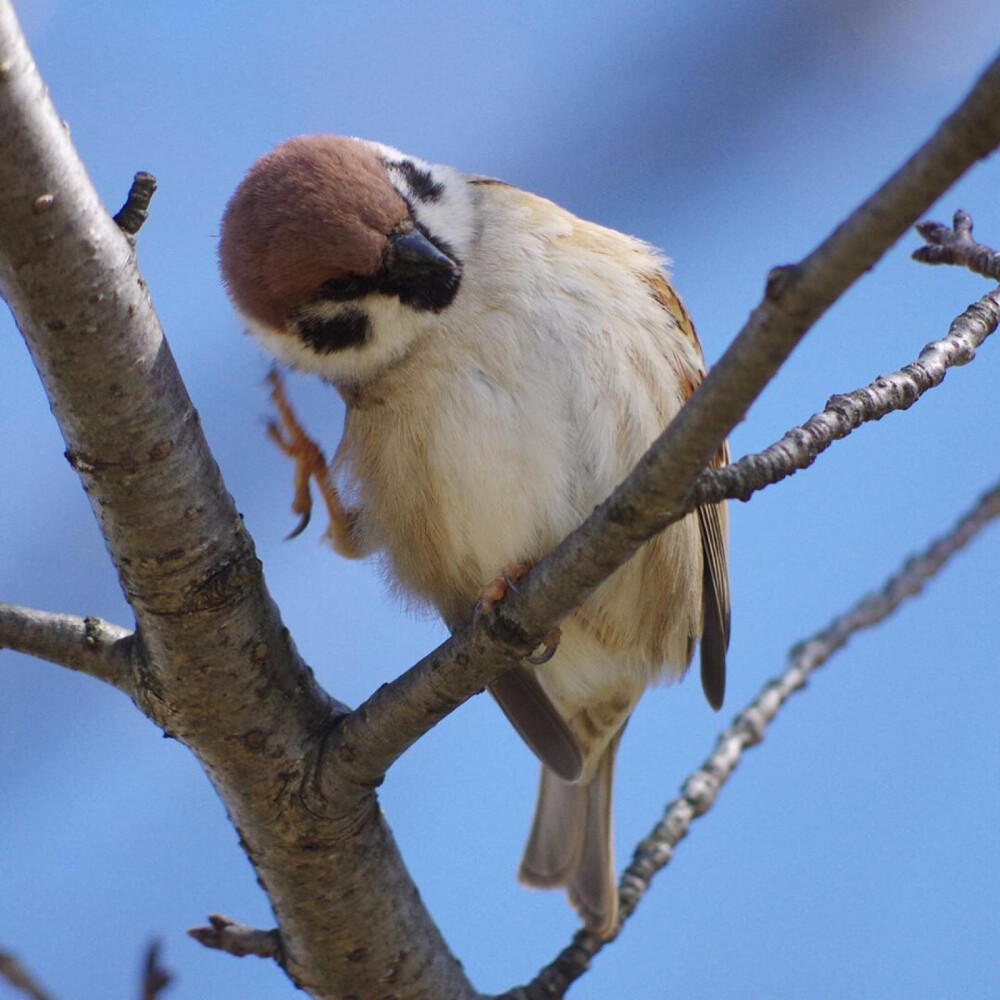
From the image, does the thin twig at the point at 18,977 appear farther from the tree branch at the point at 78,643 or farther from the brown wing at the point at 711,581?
the brown wing at the point at 711,581

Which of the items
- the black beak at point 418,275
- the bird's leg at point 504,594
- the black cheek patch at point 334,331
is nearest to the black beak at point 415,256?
the black beak at point 418,275

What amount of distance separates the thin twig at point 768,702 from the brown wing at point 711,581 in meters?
0.11

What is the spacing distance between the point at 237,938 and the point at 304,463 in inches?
44.6

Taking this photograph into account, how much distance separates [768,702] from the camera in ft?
10.4

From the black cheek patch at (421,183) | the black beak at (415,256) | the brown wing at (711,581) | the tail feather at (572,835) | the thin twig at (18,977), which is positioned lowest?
the thin twig at (18,977)

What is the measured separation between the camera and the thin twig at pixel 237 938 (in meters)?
2.52

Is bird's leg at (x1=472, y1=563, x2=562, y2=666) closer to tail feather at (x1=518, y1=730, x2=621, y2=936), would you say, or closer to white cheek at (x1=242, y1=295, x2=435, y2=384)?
white cheek at (x1=242, y1=295, x2=435, y2=384)

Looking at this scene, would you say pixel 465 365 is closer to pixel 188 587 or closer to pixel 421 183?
pixel 421 183

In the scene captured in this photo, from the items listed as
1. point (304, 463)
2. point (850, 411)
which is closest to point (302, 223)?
point (304, 463)

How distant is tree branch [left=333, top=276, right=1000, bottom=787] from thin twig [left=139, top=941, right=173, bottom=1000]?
54 centimetres

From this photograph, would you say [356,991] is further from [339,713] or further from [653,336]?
[653,336]

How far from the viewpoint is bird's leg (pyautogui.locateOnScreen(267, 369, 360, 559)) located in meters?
3.11

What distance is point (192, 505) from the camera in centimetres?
204

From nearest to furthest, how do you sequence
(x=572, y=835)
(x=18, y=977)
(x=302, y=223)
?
(x=18, y=977) → (x=302, y=223) → (x=572, y=835)
